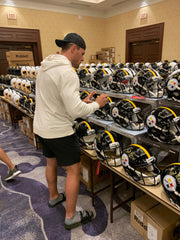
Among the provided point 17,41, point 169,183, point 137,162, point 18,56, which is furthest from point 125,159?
point 17,41

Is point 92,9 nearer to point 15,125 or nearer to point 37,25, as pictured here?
point 37,25

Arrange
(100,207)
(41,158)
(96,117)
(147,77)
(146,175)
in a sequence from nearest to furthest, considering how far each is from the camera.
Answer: (146,175)
(147,77)
(100,207)
(96,117)
(41,158)

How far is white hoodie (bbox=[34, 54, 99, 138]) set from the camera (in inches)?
49.4

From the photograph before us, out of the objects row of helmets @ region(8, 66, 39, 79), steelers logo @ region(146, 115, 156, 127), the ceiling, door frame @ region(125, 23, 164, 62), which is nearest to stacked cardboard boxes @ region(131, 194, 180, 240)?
steelers logo @ region(146, 115, 156, 127)

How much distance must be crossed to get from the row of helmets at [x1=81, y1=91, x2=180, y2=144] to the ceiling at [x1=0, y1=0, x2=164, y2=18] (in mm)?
5882

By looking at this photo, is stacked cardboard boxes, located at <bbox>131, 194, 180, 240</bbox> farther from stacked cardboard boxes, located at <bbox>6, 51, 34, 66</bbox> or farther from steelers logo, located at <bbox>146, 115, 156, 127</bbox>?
stacked cardboard boxes, located at <bbox>6, 51, 34, 66</bbox>

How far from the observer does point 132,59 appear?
24.3 ft

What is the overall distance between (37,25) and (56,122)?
6.52 metres

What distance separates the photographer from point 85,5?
23.4ft

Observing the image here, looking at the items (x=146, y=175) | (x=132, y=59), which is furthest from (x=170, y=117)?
(x=132, y=59)

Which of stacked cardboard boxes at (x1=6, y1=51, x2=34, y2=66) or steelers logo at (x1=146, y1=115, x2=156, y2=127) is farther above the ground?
stacked cardboard boxes at (x1=6, y1=51, x2=34, y2=66)

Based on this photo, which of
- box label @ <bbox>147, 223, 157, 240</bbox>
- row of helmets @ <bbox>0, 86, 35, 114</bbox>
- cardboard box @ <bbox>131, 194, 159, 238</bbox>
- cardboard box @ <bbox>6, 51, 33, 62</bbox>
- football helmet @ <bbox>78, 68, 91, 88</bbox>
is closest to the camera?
box label @ <bbox>147, 223, 157, 240</bbox>

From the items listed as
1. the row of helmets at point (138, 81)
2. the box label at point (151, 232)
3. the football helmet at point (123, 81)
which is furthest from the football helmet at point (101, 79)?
the box label at point (151, 232)

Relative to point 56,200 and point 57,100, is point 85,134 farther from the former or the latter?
point 56,200
